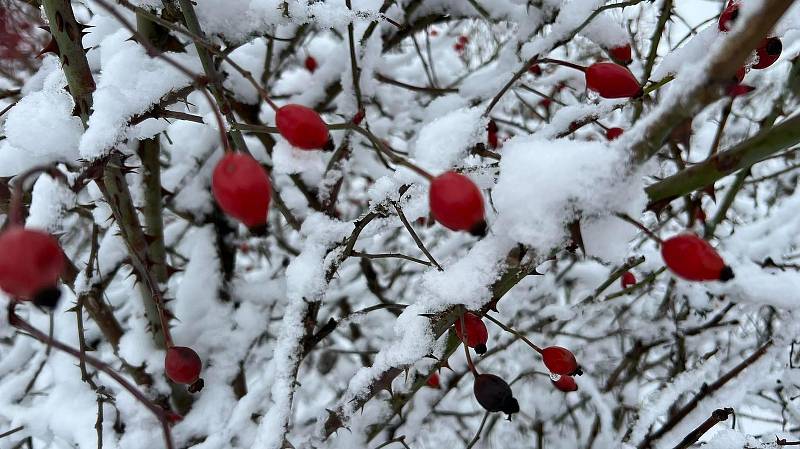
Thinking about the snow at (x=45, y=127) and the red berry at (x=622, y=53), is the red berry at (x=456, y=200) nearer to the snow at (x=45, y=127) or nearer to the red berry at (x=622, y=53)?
the snow at (x=45, y=127)

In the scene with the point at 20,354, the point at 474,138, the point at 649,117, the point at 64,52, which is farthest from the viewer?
the point at 20,354

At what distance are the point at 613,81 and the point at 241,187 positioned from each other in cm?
77

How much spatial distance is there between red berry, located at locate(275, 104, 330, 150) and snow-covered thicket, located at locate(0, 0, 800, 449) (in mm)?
91

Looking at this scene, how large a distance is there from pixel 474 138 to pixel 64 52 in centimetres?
90

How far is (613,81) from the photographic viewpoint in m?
1.13

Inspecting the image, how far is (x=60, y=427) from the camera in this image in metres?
1.78

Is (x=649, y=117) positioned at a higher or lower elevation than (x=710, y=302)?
lower

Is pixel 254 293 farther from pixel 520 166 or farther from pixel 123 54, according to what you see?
pixel 520 166

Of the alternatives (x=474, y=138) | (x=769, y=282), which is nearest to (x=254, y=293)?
(x=474, y=138)

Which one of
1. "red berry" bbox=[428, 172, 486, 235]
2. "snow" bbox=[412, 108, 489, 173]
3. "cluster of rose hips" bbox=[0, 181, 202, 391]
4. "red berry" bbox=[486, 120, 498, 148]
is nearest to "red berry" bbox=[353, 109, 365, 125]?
"red berry" bbox=[486, 120, 498, 148]

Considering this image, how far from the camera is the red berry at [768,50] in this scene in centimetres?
105

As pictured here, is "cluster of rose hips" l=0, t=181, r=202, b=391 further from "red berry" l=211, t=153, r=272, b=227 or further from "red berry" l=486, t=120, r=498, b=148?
"red berry" l=486, t=120, r=498, b=148

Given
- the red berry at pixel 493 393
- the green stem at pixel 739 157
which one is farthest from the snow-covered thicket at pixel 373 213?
the red berry at pixel 493 393

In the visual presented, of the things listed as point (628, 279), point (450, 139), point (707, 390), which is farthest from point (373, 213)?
point (628, 279)
